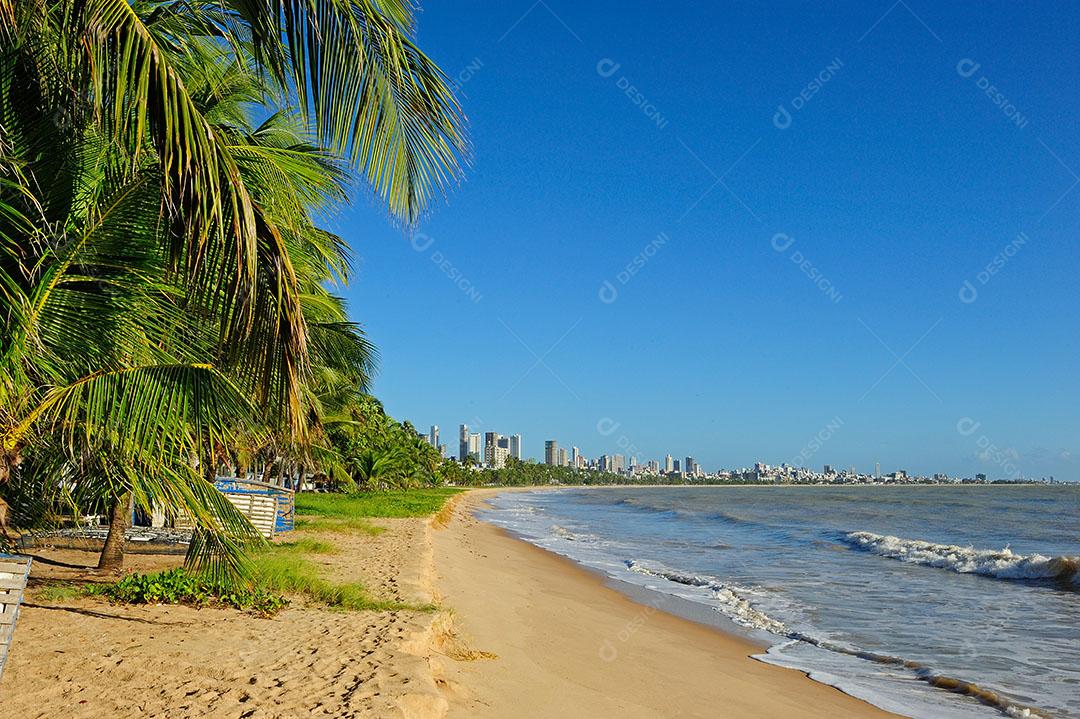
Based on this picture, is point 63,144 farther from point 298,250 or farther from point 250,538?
point 250,538

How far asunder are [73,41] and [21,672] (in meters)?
3.79

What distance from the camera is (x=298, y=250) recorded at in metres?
5.72

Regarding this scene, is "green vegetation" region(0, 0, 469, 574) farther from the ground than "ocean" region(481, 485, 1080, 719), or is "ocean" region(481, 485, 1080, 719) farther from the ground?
"green vegetation" region(0, 0, 469, 574)

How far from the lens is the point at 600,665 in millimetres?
7199

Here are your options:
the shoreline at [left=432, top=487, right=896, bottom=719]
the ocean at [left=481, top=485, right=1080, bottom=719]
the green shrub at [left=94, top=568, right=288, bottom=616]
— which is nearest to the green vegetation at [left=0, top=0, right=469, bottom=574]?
the green shrub at [left=94, top=568, right=288, bottom=616]

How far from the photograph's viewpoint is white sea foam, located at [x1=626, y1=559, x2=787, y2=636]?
34.0ft

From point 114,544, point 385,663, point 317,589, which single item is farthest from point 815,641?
point 114,544

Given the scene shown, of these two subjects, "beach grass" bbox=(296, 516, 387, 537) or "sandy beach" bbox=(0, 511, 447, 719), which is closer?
"sandy beach" bbox=(0, 511, 447, 719)

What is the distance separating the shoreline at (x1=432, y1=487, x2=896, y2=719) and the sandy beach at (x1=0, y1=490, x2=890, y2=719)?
25mm

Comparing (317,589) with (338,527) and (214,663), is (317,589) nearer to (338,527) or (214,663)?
(214,663)

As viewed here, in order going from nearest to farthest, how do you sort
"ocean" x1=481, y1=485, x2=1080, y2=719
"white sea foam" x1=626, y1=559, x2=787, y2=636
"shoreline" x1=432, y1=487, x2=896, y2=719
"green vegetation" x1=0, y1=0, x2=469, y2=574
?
"green vegetation" x1=0, y1=0, x2=469, y2=574 < "shoreline" x1=432, y1=487, x2=896, y2=719 < "ocean" x1=481, y1=485, x2=1080, y2=719 < "white sea foam" x1=626, y1=559, x2=787, y2=636

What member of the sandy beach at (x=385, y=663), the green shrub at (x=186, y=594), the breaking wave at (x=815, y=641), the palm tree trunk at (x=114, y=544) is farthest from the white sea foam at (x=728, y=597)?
the palm tree trunk at (x=114, y=544)

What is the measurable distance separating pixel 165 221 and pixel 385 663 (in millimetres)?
3097

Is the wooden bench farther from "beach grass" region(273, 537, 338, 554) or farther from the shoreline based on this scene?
"beach grass" region(273, 537, 338, 554)
